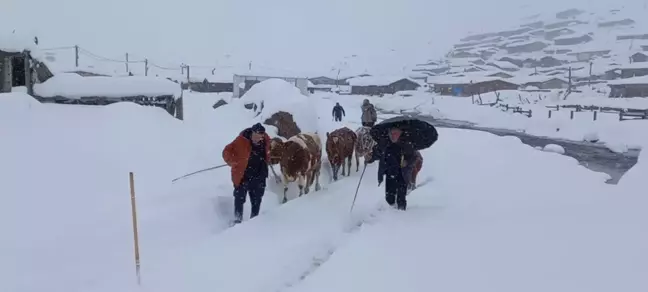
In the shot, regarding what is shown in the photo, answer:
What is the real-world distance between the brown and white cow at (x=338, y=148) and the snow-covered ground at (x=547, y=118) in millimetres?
12094

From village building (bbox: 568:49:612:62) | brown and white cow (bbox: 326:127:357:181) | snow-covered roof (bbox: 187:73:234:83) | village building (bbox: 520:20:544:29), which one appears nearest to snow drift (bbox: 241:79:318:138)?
brown and white cow (bbox: 326:127:357:181)

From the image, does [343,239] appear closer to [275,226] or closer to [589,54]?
[275,226]

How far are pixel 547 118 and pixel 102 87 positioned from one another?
84.6 ft

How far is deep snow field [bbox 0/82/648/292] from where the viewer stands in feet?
16.4

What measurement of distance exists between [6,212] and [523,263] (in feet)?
20.9

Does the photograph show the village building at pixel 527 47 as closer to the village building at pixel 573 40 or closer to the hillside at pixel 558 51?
the hillside at pixel 558 51

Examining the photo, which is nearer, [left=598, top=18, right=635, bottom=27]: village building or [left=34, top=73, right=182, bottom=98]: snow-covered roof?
[left=34, top=73, right=182, bottom=98]: snow-covered roof

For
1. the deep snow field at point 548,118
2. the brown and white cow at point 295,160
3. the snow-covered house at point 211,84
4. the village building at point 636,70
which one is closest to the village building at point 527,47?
the village building at point 636,70

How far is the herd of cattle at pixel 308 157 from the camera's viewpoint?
8.97 meters

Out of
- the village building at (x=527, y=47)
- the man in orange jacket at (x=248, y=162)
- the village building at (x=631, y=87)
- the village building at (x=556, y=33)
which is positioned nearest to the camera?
the man in orange jacket at (x=248, y=162)

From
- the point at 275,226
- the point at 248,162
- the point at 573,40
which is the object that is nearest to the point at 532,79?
the point at 573,40

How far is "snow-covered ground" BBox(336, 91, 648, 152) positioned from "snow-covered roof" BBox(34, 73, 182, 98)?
53.8ft

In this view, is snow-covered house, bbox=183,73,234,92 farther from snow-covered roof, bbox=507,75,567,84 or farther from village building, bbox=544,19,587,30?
village building, bbox=544,19,587,30

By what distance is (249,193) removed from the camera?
7695mm
